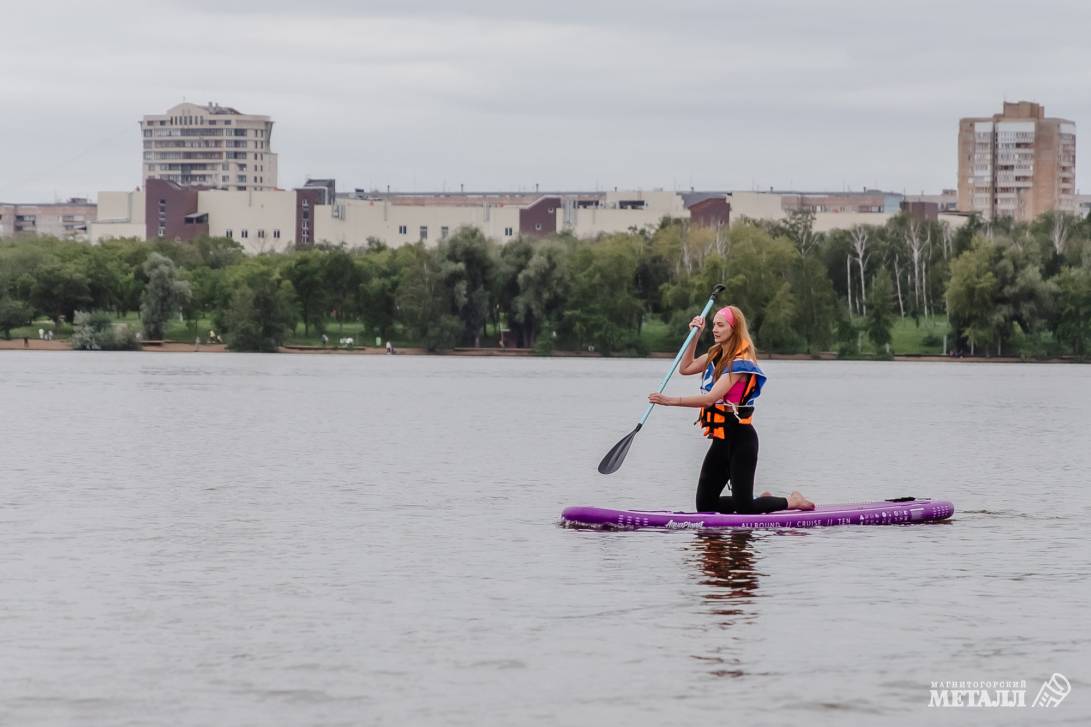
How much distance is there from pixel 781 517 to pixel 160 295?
11810cm

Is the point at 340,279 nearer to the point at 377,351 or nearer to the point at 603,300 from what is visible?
the point at 377,351

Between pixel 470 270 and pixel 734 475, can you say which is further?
pixel 470 270

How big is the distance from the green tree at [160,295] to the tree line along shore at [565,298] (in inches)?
5.9

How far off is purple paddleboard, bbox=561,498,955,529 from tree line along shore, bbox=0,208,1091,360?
103 m

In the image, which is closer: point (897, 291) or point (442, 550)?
point (442, 550)

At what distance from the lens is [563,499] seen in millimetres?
29062

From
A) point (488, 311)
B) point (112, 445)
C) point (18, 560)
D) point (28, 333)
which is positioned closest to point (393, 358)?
point (488, 311)

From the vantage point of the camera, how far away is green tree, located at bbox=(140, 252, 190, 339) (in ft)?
443

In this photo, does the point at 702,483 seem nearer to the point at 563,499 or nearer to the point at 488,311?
the point at 563,499

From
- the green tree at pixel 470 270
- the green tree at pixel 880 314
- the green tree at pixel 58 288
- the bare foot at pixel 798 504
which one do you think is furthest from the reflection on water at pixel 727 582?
the green tree at pixel 58 288

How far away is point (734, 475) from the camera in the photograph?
2108 centimetres

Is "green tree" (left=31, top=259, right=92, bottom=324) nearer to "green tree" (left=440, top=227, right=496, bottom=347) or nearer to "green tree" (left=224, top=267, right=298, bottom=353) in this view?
"green tree" (left=224, top=267, right=298, bottom=353)

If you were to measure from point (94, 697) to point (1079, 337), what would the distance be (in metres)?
123

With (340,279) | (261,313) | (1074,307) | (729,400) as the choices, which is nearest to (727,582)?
(729,400)
